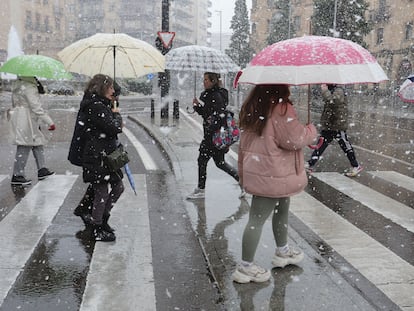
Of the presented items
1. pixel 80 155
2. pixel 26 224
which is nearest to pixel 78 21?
pixel 26 224

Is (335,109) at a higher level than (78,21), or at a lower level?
lower

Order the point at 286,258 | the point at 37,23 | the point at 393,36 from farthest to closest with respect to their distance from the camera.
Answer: the point at 37,23, the point at 393,36, the point at 286,258

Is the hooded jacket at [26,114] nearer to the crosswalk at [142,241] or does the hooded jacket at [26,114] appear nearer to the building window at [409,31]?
→ the crosswalk at [142,241]

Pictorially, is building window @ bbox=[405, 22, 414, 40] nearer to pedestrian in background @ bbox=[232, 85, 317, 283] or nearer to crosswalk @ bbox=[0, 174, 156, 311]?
crosswalk @ bbox=[0, 174, 156, 311]

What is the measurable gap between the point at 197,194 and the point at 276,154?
3068mm

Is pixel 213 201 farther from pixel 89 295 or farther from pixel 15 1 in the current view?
pixel 15 1

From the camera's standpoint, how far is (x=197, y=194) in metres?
6.79

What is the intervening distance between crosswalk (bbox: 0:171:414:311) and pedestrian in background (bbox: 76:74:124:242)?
1.78 feet

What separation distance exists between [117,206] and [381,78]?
3.82m

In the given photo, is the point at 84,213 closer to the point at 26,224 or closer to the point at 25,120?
the point at 26,224

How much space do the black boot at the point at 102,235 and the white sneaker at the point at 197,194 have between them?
70.3 inches

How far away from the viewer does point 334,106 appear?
325 inches

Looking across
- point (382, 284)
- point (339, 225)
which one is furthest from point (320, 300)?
point (339, 225)

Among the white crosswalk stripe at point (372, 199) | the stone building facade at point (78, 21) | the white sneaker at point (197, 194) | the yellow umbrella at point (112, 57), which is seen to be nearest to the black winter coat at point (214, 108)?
the yellow umbrella at point (112, 57)
